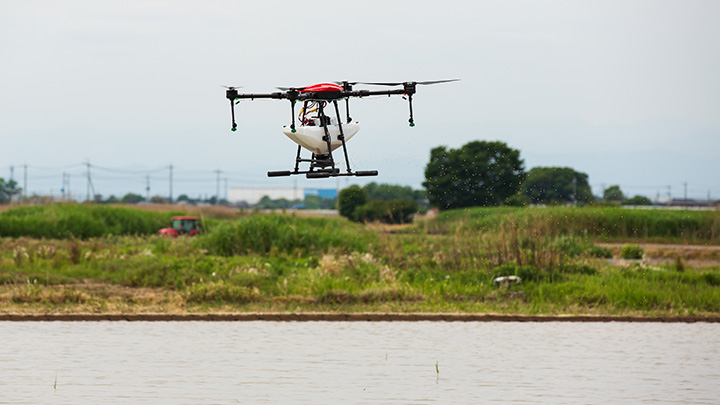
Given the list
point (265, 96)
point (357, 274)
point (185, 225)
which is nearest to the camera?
point (265, 96)

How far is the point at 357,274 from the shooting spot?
44.9 feet

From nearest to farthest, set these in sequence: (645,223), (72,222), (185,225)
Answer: (645,223)
(72,222)
(185,225)

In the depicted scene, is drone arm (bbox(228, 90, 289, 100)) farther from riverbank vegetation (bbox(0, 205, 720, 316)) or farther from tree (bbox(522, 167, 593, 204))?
tree (bbox(522, 167, 593, 204))
